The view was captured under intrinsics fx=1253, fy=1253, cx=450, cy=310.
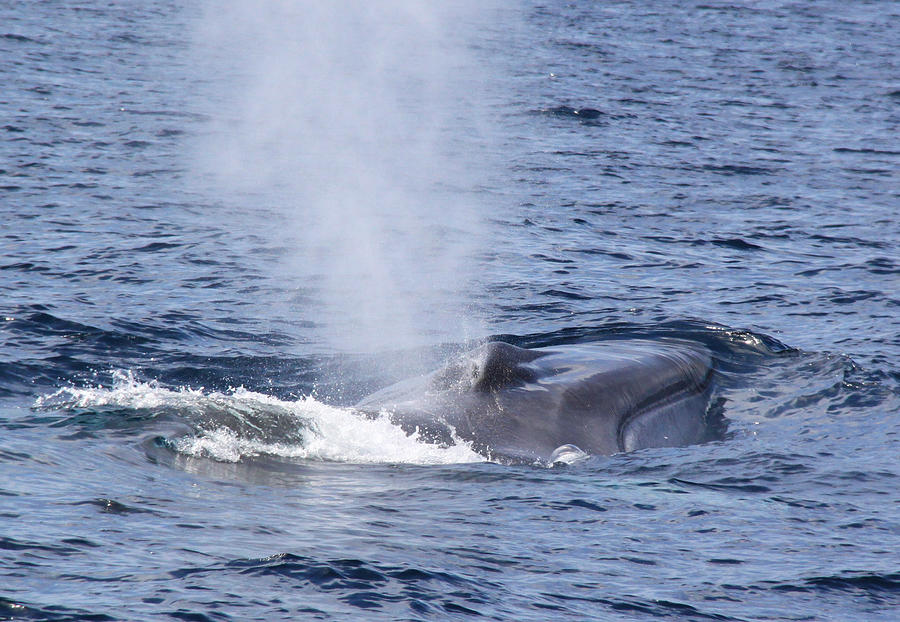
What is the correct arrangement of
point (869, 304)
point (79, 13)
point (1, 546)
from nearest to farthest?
point (1, 546) < point (869, 304) < point (79, 13)

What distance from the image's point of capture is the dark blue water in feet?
29.3

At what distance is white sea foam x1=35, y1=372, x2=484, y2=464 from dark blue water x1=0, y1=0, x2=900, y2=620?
0.03 metres

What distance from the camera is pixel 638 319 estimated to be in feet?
59.6

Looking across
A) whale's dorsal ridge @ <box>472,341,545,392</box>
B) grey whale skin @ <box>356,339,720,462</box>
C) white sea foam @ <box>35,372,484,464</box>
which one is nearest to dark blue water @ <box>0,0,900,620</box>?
white sea foam @ <box>35,372,484,464</box>

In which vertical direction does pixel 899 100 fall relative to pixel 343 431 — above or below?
above

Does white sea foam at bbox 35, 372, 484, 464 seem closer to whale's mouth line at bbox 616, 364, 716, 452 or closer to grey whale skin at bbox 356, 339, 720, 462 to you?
grey whale skin at bbox 356, 339, 720, 462

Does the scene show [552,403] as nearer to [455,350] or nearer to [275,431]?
Answer: [275,431]

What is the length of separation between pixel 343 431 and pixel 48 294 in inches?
306

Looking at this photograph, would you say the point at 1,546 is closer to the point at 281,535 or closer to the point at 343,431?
the point at 281,535

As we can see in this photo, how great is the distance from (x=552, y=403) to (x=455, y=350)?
14.4 ft

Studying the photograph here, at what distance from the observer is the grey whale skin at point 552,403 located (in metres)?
12.0

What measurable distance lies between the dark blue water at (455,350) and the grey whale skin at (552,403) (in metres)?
0.33

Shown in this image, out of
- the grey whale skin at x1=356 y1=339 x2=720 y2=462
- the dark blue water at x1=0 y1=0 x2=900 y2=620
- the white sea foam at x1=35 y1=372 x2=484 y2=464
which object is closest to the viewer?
the dark blue water at x1=0 y1=0 x2=900 y2=620

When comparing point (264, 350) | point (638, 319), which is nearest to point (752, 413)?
point (638, 319)
